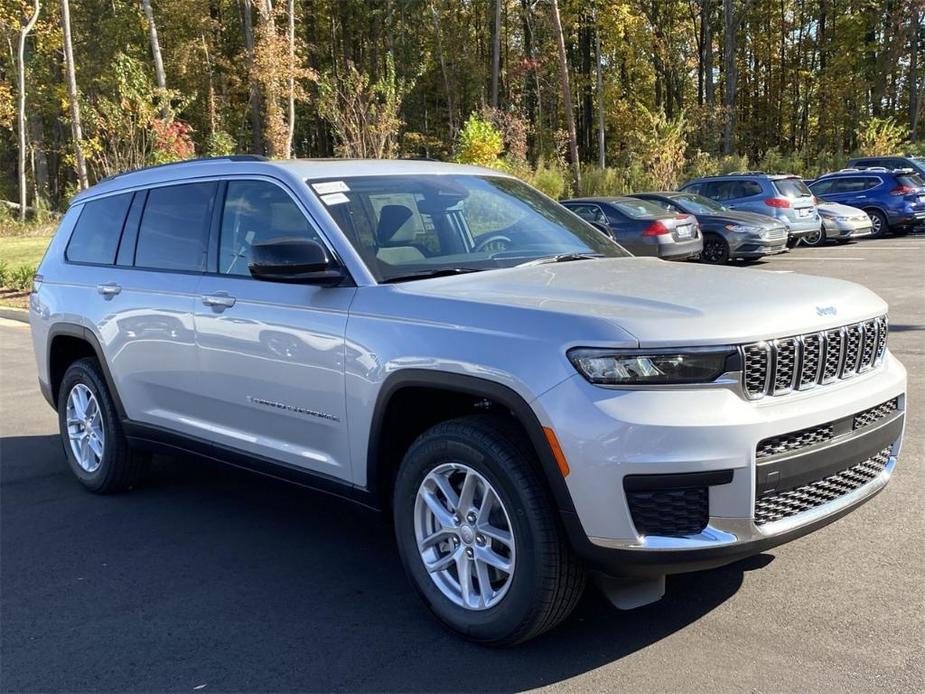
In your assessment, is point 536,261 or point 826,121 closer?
point 536,261

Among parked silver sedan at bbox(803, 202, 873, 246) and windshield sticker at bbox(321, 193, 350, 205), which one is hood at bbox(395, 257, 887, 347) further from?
parked silver sedan at bbox(803, 202, 873, 246)

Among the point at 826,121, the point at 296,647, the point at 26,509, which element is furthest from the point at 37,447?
the point at 826,121

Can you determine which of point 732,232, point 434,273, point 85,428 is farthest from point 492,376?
point 732,232

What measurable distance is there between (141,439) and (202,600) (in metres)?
1.48

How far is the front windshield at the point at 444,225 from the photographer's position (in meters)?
4.02

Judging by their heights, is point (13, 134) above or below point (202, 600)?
above

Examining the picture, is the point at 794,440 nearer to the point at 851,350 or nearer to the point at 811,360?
the point at 811,360

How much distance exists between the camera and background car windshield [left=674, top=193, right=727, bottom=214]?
17656 millimetres

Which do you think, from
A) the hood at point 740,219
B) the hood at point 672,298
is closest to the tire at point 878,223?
the hood at point 740,219

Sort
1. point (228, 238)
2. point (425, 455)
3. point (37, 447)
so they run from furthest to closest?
point (37, 447) < point (228, 238) < point (425, 455)

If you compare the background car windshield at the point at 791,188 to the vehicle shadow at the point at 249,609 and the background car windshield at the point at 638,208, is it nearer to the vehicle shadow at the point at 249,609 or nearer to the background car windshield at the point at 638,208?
the background car windshield at the point at 638,208

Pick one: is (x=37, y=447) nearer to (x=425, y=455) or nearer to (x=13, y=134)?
(x=425, y=455)

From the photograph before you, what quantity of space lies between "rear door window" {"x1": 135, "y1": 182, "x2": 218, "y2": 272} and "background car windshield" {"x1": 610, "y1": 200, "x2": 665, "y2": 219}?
39.7ft

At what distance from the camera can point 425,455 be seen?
3461mm
